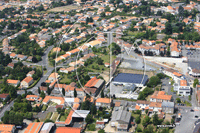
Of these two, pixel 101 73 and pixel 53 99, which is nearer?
pixel 53 99

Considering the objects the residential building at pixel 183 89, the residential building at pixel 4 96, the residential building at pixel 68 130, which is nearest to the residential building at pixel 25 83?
the residential building at pixel 4 96

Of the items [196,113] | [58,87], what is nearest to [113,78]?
[58,87]

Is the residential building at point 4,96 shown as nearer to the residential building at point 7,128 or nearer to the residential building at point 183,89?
the residential building at point 7,128

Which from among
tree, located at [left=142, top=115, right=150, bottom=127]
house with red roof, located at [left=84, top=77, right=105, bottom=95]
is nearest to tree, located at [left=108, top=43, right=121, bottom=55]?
house with red roof, located at [left=84, top=77, right=105, bottom=95]

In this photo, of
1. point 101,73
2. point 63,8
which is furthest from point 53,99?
point 63,8

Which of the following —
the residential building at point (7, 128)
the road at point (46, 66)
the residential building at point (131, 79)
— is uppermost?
the residential building at point (7, 128)

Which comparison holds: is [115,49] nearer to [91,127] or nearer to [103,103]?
[103,103]
